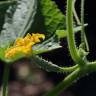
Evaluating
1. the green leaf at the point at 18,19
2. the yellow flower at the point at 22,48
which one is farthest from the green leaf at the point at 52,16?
the yellow flower at the point at 22,48

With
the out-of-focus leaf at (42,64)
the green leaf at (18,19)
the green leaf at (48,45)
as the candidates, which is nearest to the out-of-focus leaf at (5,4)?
the green leaf at (18,19)

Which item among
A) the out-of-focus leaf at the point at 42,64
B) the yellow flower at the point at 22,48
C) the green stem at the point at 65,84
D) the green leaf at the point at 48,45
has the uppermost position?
the yellow flower at the point at 22,48

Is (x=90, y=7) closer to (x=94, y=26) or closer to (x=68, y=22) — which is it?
(x=94, y=26)

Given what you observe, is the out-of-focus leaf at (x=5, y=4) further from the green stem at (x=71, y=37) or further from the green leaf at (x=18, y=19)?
the green stem at (x=71, y=37)

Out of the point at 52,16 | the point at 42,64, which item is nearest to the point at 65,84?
the point at 42,64

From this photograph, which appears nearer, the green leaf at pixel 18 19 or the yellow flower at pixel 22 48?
the yellow flower at pixel 22 48

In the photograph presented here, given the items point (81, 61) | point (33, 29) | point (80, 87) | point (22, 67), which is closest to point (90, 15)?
point (80, 87)

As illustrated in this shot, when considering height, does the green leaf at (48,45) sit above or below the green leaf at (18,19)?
below

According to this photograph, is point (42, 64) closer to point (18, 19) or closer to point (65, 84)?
point (65, 84)
